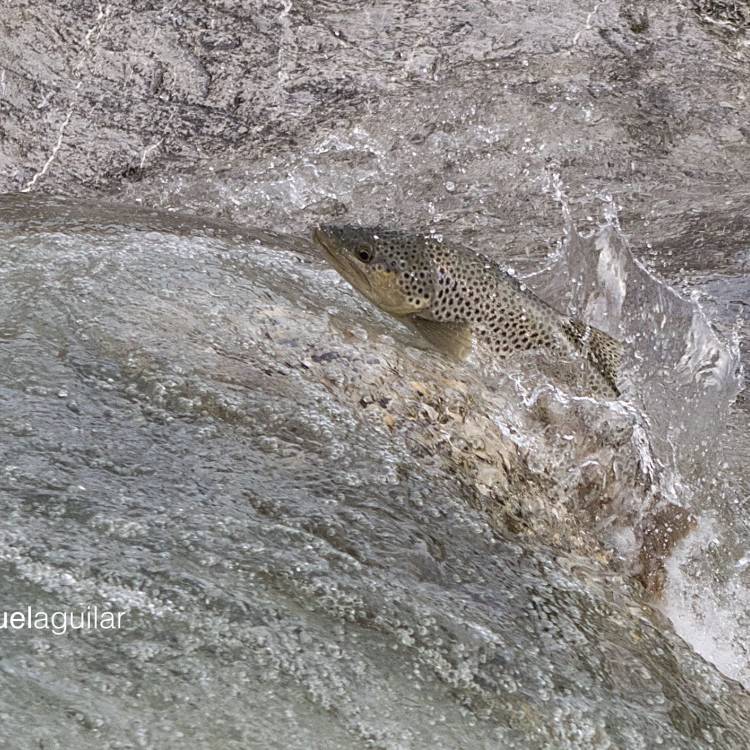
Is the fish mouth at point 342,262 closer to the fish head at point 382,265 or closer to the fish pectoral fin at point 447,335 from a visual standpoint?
the fish head at point 382,265

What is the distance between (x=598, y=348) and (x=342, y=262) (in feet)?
3.37

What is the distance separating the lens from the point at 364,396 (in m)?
3.82

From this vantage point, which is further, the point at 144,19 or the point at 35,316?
the point at 144,19

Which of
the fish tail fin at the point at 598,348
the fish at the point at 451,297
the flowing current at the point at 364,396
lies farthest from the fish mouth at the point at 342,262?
the fish tail fin at the point at 598,348

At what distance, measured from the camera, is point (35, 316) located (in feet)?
11.9

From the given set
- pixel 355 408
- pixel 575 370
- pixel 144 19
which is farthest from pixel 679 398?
pixel 144 19

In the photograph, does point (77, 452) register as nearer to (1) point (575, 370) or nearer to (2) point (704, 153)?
(1) point (575, 370)

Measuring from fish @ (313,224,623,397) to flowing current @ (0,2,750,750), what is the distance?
126 mm

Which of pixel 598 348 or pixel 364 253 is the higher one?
pixel 598 348

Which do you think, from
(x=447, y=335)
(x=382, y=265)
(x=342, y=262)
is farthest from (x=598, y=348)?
(x=342, y=262)

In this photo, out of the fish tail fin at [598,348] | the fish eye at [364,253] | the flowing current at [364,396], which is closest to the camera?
the flowing current at [364,396]

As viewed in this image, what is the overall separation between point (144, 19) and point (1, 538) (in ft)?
16.3

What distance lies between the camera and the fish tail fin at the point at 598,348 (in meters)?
4.31

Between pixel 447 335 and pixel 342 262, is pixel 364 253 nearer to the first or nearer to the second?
pixel 342 262
